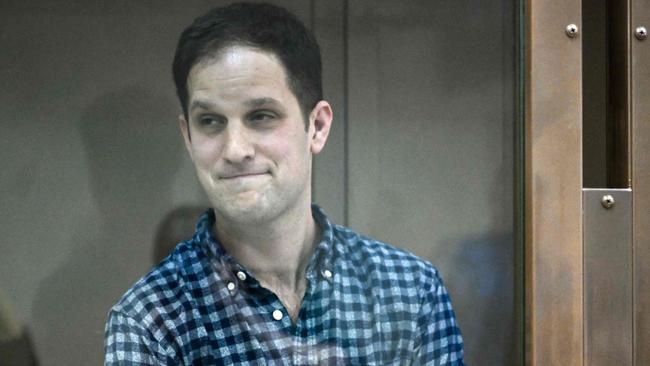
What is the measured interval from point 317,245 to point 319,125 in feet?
0.49

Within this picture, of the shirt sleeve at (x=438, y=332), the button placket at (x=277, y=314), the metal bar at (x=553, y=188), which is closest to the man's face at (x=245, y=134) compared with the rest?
the button placket at (x=277, y=314)

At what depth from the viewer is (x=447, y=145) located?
1.08 metres

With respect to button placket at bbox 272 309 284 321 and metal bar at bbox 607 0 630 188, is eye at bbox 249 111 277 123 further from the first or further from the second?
metal bar at bbox 607 0 630 188

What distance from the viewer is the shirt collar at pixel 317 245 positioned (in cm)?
101

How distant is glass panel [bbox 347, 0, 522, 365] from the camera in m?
1.06

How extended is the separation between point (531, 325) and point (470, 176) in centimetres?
22

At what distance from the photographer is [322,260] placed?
3.42ft

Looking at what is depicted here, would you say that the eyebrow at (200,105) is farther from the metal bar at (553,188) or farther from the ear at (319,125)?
the metal bar at (553,188)

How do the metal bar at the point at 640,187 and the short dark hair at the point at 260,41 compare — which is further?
the metal bar at the point at 640,187

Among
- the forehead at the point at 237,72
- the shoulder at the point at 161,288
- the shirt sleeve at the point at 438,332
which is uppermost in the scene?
the forehead at the point at 237,72

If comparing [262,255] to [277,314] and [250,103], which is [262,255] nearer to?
[277,314]

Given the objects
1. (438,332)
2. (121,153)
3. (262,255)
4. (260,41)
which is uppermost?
(260,41)

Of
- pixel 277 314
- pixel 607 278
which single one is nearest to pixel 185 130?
pixel 277 314

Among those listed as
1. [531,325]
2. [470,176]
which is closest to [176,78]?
[470,176]
